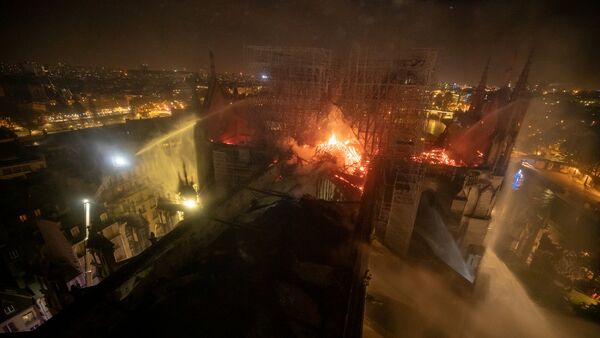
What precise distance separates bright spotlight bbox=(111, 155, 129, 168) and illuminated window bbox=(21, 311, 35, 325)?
10600mm

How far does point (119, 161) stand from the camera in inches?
862

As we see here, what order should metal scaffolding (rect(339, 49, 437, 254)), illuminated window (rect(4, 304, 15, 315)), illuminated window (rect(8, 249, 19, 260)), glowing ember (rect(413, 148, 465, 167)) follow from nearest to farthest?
metal scaffolding (rect(339, 49, 437, 254))
illuminated window (rect(4, 304, 15, 315))
glowing ember (rect(413, 148, 465, 167))
illuminated window (rect(8, 249, 19, 260))

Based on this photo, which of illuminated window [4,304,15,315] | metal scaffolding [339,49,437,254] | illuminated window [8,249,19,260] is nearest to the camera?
metal scaffolding [339,49,437,254]

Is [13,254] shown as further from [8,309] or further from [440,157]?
[440,157]

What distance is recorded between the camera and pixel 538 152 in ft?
121

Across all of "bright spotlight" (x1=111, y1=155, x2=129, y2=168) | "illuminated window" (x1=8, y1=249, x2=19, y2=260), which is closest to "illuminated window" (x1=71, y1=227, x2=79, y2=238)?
"illuminated window" (x1=8, y1=249, x2=19, y2=260)

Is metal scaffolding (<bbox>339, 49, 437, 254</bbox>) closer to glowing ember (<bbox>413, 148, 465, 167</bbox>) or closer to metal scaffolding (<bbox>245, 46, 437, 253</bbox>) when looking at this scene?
metal scaffolding (<bbox>245, 46, 437, 253</bbox>)

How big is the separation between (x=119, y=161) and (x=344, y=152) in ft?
61.0

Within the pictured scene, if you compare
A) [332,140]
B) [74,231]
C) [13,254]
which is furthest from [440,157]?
[13,254]

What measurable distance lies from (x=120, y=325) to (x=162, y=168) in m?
23.3

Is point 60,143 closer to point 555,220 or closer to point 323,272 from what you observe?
point 323,272

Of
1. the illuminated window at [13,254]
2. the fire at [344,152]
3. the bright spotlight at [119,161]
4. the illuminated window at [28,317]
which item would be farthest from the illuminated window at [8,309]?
the fire at [344,152]

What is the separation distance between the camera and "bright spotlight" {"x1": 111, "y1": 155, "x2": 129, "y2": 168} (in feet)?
71.1

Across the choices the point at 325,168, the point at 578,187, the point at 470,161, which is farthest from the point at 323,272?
the point at 578,187
